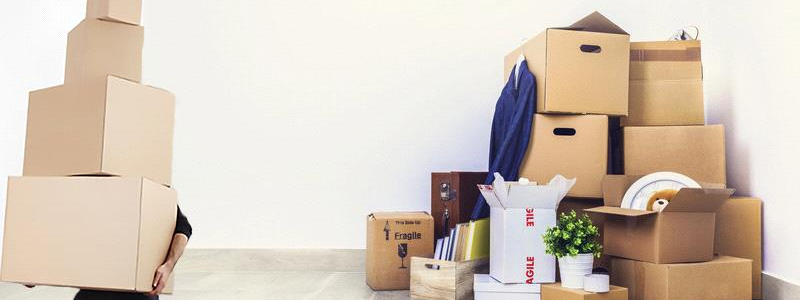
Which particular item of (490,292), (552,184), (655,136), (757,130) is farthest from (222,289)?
(757,130)

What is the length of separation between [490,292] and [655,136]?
3.20 feet

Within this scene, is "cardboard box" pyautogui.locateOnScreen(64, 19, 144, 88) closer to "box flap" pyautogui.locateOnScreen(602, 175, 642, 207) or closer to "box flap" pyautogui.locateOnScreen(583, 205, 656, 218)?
"box flap" pyautogui.locateOnScreen(583, 205, 656, 218)

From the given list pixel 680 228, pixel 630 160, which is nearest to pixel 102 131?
pixel 680 228

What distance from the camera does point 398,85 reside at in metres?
3.26

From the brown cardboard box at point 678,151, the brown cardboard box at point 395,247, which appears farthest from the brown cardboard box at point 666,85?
the brown cardboard box at point 395,247

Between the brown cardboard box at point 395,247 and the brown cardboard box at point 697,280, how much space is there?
3.06 feet

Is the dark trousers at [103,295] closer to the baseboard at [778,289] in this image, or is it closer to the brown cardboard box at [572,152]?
the brown cardboard box at [572,152]

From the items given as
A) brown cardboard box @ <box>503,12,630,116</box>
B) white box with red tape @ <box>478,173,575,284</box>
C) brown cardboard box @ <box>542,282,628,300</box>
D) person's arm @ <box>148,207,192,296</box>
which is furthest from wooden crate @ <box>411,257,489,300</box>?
person's arm @ <box>148,207,192,296</box>

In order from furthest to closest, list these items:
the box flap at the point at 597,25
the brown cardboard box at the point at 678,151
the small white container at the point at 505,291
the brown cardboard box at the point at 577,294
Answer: the box flap at the point at 597,25 → the brown cardboard box at the point at 678,151 → the small white container at the point at 505,291 → the brown cardboard box at the point at 577,294

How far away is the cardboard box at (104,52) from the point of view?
1255 mm

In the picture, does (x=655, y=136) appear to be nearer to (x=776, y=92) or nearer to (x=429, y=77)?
(x=776, y=92)

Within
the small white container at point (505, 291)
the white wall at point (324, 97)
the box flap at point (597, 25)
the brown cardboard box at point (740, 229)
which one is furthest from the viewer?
the white wall at point (324, 97)

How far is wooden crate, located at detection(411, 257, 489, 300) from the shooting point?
232 cm

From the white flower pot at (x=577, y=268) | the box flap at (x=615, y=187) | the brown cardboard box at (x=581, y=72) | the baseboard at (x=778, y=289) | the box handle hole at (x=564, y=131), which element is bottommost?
the baseboard at (x=778, y=289)
